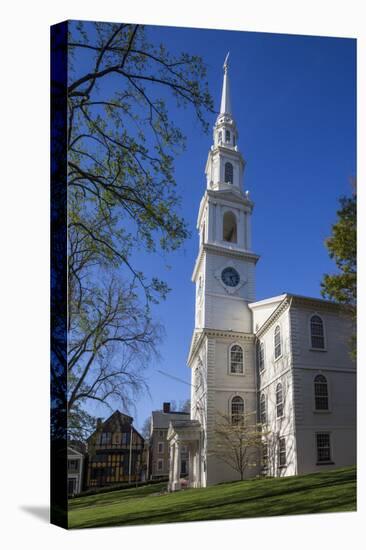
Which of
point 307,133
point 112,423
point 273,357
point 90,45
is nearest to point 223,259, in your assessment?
point 273,357

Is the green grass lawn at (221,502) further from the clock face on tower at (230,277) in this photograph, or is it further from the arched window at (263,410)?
the clock face on tower at (230,277)

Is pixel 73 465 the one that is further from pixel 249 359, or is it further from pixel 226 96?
pixel 226 96

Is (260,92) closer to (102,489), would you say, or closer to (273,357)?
(273,357)

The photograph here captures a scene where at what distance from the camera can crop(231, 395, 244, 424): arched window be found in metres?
10.7

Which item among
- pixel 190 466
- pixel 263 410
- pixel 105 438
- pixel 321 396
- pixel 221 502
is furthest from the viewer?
pixel 321 396

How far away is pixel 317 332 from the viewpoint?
1177 centimetres

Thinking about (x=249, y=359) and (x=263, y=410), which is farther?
(x=249, y=359)

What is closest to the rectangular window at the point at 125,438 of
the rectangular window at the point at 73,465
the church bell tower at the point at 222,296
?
the rectangular window at the point at 73,465

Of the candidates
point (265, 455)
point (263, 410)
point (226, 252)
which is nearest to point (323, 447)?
point (265, 455)

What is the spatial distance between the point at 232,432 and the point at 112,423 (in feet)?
7.44

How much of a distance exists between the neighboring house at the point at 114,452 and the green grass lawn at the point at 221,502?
0.29m

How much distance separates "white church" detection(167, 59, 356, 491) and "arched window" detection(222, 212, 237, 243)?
0.08ft

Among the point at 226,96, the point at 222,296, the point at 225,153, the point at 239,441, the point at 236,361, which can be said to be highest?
the point at 226,96

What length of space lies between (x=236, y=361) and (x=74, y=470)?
378 centimetres
